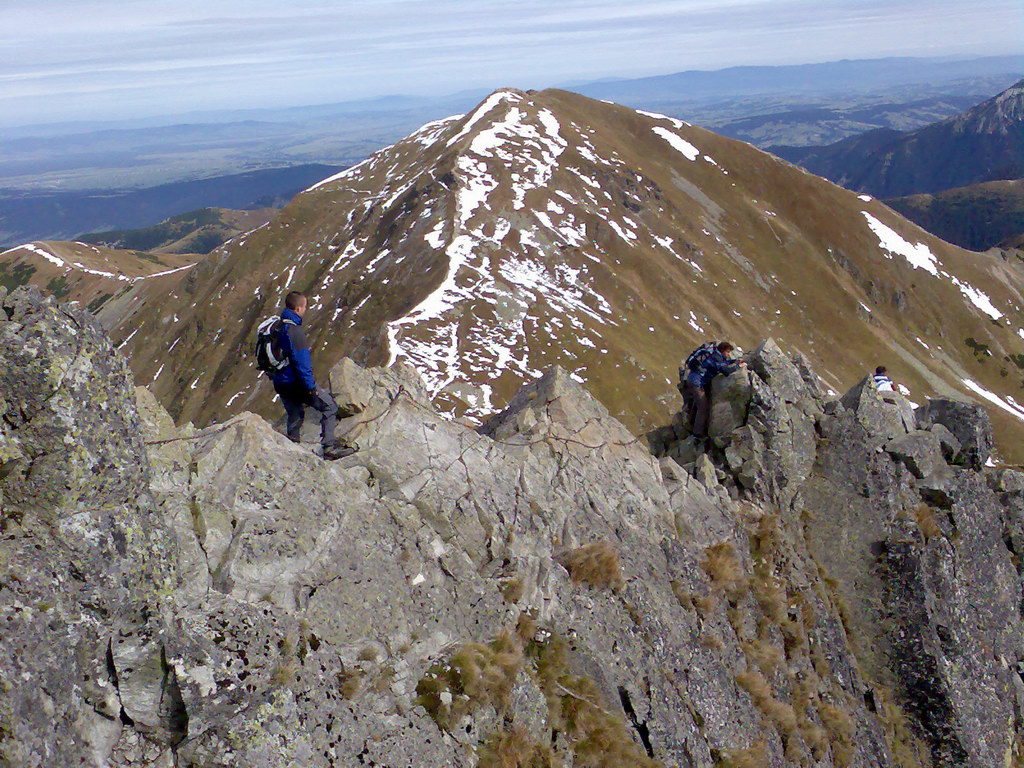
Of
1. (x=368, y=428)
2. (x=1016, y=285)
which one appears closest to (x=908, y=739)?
(x=368, y=428)

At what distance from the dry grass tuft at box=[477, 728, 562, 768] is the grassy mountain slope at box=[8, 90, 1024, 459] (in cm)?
4744

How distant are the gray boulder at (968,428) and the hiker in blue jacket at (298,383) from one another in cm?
2969

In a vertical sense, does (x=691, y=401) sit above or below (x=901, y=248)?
above

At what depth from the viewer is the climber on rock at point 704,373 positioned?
90.2 ft

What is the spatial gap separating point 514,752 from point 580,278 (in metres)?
95.1

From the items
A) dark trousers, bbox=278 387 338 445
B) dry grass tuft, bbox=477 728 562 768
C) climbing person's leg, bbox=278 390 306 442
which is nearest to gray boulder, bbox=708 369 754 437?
dark trousers, bbox=278 387 338 445

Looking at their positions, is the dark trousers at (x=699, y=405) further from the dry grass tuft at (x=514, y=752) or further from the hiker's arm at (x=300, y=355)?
the dry grass tuft at (x=514, y=752)

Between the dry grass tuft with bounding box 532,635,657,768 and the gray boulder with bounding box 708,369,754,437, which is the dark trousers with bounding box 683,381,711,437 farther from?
the dry grass tuft with bounding box 532,635,657,768

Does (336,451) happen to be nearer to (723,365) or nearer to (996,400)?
(723,365)

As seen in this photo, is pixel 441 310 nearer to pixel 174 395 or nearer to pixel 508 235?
pixel 508 235

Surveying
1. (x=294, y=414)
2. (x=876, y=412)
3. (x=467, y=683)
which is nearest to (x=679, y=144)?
(x=876, y=412)

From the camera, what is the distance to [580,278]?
339 ft

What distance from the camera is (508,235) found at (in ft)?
350

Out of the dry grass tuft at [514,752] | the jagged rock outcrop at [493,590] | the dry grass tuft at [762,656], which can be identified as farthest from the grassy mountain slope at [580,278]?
the dry grass tuft at [514,752]
